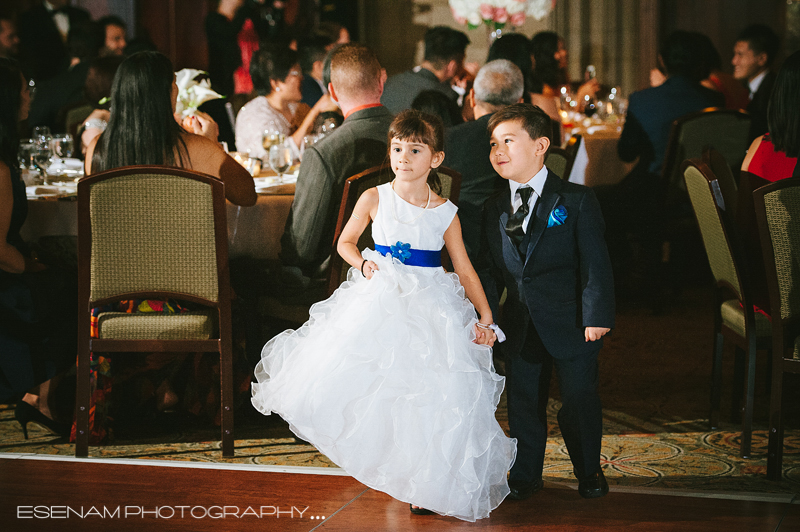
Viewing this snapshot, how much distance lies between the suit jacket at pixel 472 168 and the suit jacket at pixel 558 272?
85cm

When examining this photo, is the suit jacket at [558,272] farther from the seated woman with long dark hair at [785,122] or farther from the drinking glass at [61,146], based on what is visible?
the drinking glass at [61,146]

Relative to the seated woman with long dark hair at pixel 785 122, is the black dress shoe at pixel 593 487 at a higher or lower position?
lower

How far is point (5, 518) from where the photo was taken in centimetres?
220

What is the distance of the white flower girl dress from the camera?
2006mm

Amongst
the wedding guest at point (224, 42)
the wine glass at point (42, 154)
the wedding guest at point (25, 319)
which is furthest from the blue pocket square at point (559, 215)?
the wedding guest at point (224, 42)

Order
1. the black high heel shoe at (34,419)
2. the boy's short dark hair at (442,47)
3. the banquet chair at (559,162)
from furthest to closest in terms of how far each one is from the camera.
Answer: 1. the boy's short dark hair at (442,47)
2. the banquet chair at (559,162)
3. the black high heel shoe at (34,419)

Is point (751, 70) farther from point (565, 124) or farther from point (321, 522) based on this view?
point (321, 522)

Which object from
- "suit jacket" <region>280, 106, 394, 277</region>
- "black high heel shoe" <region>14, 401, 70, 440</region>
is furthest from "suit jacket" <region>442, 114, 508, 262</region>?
"black high heel shoe" <region>14, 401, 70, 440</region>

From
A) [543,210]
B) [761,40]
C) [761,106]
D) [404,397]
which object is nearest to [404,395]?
[404,397]

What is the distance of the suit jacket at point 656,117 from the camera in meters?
4.68

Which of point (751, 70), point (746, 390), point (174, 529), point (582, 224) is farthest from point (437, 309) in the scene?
point (751, 70)

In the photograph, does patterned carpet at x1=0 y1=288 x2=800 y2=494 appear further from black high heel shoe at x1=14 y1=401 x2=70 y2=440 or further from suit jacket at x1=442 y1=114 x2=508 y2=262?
suit jacket at x1=442 y1=114 x2=508 y2=262

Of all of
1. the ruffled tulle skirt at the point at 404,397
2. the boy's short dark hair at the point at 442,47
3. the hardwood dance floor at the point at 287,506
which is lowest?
the hardwood dance floor at the point at 287,506

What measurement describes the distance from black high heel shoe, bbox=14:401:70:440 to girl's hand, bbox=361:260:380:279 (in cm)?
143
